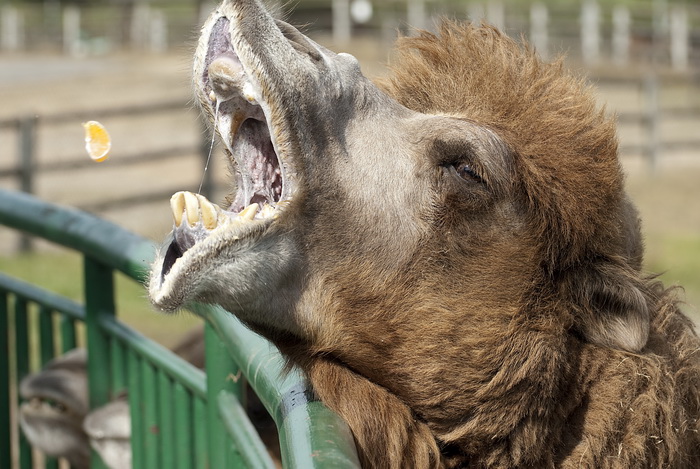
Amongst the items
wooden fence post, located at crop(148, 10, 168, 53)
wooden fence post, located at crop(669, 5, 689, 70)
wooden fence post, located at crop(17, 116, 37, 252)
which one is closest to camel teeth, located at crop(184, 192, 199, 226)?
wooden fence post, located at crop(17, 116, 37, 252)

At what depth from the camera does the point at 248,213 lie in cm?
231

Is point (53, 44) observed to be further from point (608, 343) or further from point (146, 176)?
point (608, 343)

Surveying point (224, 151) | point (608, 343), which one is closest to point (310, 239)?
point (224, 151)

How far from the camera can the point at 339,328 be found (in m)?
2.49

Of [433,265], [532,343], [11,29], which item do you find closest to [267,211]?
[433,265]

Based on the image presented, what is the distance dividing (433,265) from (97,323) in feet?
4.32

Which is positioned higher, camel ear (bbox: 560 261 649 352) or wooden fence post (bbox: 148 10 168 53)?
camel ear (bbox: 560 261 649 352)

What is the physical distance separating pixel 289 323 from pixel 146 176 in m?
15.1

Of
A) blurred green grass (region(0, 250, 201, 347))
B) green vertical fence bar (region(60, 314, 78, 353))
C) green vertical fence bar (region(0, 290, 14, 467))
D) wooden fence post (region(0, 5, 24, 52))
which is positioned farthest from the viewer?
wooden fence post (region(0, 5, 24, 52))

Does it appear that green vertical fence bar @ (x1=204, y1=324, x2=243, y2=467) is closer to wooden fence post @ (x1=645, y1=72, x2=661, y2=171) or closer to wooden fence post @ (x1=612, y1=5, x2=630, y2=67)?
wooden fence post @ (x1=645, y1=72, x2=661, y2=171)

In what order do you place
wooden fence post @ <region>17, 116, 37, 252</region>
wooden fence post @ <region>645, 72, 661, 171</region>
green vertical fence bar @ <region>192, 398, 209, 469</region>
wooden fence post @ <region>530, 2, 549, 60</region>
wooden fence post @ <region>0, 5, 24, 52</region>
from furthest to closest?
wooden fence post @ <region>0, 5, 24, 52</region> < wooden fence post @ <region>530, 2, 549, 60</region> < wooden fence post @ <region>645, 72, 661, 171</region> < wooden fence post @ <region>17, 116, 37, 252</region> < green vertical fence bar @ <region>192, 398, 209, 469</region>

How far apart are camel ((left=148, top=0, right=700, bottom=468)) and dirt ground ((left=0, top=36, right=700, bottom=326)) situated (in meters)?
0.76

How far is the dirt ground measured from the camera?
1349 cm

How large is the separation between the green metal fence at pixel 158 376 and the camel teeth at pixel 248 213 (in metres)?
0.31
